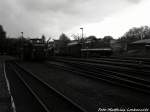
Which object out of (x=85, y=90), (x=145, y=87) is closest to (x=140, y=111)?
(x=145, y=87)

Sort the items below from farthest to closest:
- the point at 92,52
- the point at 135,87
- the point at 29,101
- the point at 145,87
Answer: the point at 92,52 < the point at 135,87 < the point at 145,87 < the point at 29,101

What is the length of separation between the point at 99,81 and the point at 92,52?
3861 cm

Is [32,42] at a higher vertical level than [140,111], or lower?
higher

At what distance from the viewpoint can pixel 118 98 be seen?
9.39m

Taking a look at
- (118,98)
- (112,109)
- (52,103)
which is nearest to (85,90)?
(118,98)

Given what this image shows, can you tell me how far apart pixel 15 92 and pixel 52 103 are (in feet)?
11.6

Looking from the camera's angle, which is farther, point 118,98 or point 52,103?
point 118,98

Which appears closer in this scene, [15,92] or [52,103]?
[52,103]

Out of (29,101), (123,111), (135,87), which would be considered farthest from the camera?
(135,87)

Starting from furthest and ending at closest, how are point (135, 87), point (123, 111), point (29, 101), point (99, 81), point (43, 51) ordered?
point (43, 51) < point (99, 81) < point (135, 87) < point (29, 101) < point (123, 111)

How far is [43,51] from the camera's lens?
35.8 metres

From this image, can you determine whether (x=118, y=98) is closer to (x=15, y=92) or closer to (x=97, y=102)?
(x=97, y=102)

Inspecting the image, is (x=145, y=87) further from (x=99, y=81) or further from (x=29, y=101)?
(x=29, y=101)

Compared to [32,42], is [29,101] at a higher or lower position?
lower
